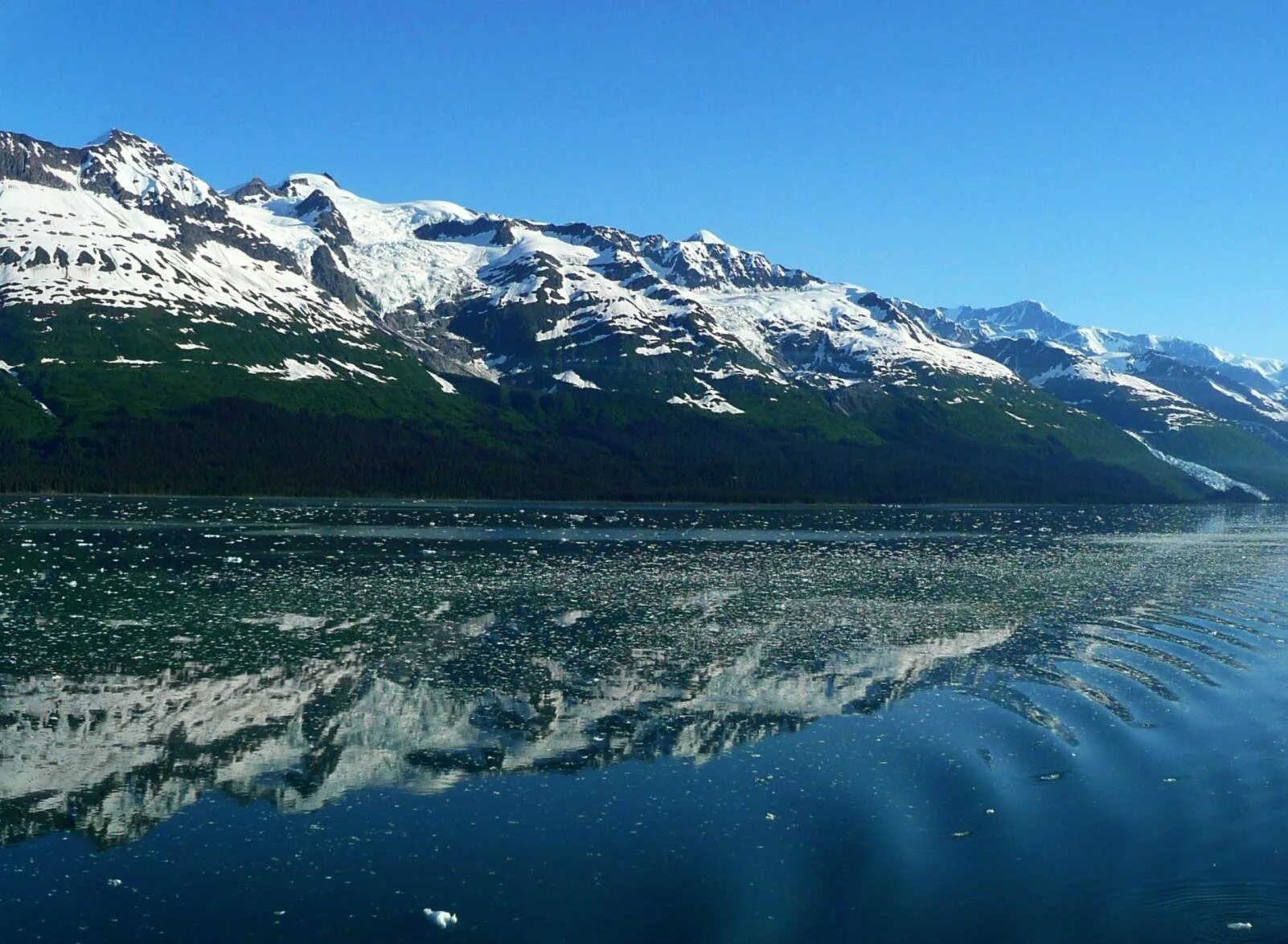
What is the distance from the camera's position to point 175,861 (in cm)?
3058

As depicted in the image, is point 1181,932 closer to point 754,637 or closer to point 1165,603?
point 754,637

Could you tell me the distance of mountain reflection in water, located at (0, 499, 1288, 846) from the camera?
40375 mm

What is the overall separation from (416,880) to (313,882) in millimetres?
2659

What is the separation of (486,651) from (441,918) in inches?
1342

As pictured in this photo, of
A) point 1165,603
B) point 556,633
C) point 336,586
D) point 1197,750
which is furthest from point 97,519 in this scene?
point 1197,750

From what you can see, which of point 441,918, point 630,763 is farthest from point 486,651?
point 441,918

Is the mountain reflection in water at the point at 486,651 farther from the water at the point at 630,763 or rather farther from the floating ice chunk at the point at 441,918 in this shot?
the floating ice chunk at the point at 441,918

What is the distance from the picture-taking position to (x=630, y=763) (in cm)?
4034

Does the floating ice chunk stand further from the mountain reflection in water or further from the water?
the mountain reflection in water

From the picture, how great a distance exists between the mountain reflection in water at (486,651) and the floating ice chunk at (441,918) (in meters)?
9.92

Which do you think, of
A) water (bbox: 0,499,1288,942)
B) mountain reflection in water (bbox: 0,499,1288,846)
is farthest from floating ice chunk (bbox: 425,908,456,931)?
mountain reflection in water (bbox: 0,499,1288,846)

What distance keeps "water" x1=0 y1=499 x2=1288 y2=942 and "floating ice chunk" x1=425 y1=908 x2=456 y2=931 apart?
228 mm

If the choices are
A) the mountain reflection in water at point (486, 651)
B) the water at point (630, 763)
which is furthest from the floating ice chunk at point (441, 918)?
the mountain reflection in water at point (486, 651)

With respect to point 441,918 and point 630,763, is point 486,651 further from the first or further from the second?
point 441,918
